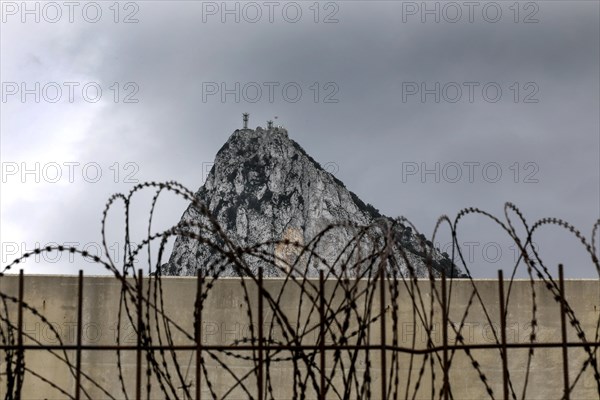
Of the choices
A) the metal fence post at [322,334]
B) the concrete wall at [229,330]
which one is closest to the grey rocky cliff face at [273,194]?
the concrete wall at [229,330]

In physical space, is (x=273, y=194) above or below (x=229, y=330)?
above

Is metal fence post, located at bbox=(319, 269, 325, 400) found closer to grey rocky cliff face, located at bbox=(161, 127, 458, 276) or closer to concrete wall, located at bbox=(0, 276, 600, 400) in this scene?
concrete wall, located at bbox=(0, 276, 600, 400)

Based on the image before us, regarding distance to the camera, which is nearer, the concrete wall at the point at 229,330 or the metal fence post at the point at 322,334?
the metal fence post at the point at 322,334

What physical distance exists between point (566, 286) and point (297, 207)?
6739 centimetres

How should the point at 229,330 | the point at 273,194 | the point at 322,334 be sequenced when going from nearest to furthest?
the point at 322,334, the point at 229,330, the point at 273,194

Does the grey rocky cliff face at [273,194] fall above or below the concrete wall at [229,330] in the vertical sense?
above

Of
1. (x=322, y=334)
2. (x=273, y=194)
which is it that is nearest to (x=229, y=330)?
(x=322, y=334)

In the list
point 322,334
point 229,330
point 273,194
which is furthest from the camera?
point 273,194

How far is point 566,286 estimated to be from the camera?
8906 millimetres

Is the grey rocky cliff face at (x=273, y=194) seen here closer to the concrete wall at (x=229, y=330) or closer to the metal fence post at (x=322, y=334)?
the concrete wall at (x=229, y=330)

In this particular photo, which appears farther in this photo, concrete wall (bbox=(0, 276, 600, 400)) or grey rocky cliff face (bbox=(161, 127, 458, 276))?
grey rocky cliff face (bbox=(161, 127, 458, 276))

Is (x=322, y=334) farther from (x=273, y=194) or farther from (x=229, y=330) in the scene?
(x=273, y=194)

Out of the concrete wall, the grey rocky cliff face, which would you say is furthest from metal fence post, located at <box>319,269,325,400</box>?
the grey rocky cliff face

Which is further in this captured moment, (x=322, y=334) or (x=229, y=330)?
(x=229, y=330)
